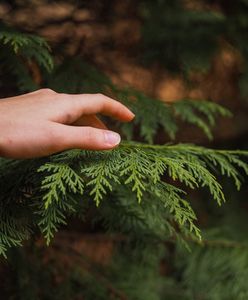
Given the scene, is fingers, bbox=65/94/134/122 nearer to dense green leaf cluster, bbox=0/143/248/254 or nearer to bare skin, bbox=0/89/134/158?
bare skin, bbox=0/89/134/158

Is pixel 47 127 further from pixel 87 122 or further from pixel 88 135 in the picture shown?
pixel 87 122

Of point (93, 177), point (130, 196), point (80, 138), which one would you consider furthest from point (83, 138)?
point (130, 196)

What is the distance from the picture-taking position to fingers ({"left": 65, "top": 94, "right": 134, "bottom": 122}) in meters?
1.31

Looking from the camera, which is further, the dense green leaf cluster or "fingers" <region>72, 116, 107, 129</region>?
"fingers" <region>72, 116, 107, 129</region>

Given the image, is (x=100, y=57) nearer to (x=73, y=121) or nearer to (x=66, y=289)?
(x=66, y=289)

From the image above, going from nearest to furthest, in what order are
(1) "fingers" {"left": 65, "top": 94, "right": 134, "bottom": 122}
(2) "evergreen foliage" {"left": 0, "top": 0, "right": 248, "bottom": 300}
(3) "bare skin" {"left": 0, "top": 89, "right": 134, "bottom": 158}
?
(3) "bare skin" {"left": 0, "top": 89, "right": 134, "bottom": 158}
(1) "fingers" {"left": 65, "top": 94, "right": 134, "bottom": 122}
(2) "evergreen foliage" {"left": 0, "top": 0, "right": 248, "bottom": 300}

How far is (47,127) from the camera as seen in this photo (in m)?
1.21

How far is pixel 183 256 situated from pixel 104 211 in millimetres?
782

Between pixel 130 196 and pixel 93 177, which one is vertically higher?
pixel 93 177

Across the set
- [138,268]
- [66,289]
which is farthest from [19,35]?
[138,268]

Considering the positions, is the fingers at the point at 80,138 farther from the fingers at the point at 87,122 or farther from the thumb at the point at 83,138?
the fingers at the point at 87,122

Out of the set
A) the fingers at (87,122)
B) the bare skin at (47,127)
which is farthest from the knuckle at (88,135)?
the fingers at (87,122)

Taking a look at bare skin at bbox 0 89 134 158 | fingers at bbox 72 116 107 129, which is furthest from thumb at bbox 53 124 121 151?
fingers at bbox 72 116 107 129

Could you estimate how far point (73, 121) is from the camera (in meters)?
1.33
